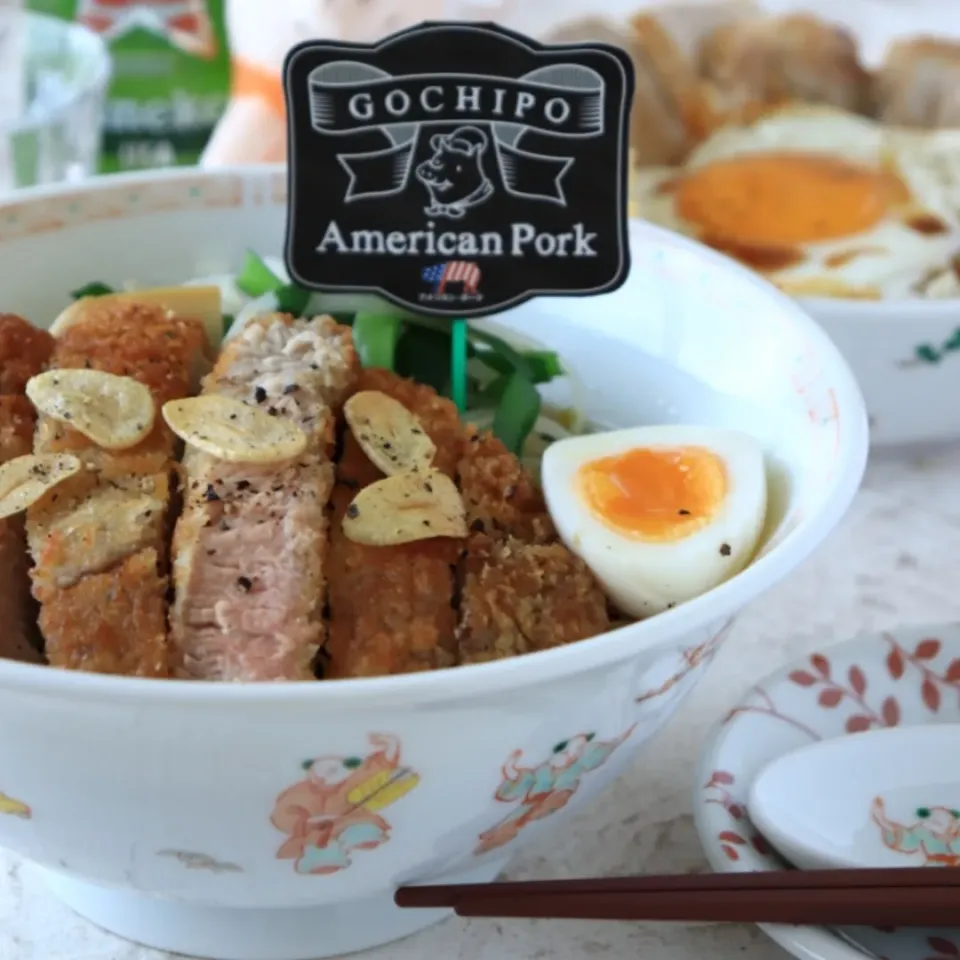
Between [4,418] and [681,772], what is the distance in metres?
0.71

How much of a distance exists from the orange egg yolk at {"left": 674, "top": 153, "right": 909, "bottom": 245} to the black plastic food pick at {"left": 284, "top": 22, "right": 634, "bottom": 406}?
0.97m

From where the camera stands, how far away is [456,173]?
112cm

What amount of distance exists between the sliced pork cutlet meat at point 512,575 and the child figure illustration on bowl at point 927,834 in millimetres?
281

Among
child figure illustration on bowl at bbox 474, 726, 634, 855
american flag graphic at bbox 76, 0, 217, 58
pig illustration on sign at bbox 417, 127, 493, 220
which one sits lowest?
child figure illustration on bowl at bbox 474, 726, 634, 855

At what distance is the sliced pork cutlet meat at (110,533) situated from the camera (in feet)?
2.91

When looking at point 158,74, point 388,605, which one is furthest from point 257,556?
point 158,74

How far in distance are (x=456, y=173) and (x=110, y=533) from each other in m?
0.45

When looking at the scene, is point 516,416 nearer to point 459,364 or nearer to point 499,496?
point 459,364

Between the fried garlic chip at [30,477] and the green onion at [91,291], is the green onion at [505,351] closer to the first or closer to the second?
the green onion at [91,291]

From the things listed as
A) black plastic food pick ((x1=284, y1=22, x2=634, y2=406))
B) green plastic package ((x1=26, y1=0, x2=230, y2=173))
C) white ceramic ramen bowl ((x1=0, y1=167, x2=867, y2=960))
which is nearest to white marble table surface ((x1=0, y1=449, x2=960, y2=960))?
white ceramic ramen bowl ((x1=0, y1=167, x2=867, y2=960))

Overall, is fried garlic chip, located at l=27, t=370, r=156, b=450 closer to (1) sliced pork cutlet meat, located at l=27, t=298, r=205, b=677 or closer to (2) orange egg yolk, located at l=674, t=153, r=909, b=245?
(1) sliced pork cutlet meat, located at l=27, t=298, r=205, b=677

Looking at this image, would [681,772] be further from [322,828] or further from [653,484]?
[322,828]

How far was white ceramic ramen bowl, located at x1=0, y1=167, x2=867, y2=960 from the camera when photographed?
0.71m

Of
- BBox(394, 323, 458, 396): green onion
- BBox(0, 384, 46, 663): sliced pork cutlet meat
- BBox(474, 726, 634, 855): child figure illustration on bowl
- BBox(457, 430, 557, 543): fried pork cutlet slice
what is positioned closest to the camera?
BBox(474, 726, 634, 855): child figure illustration on bowl
